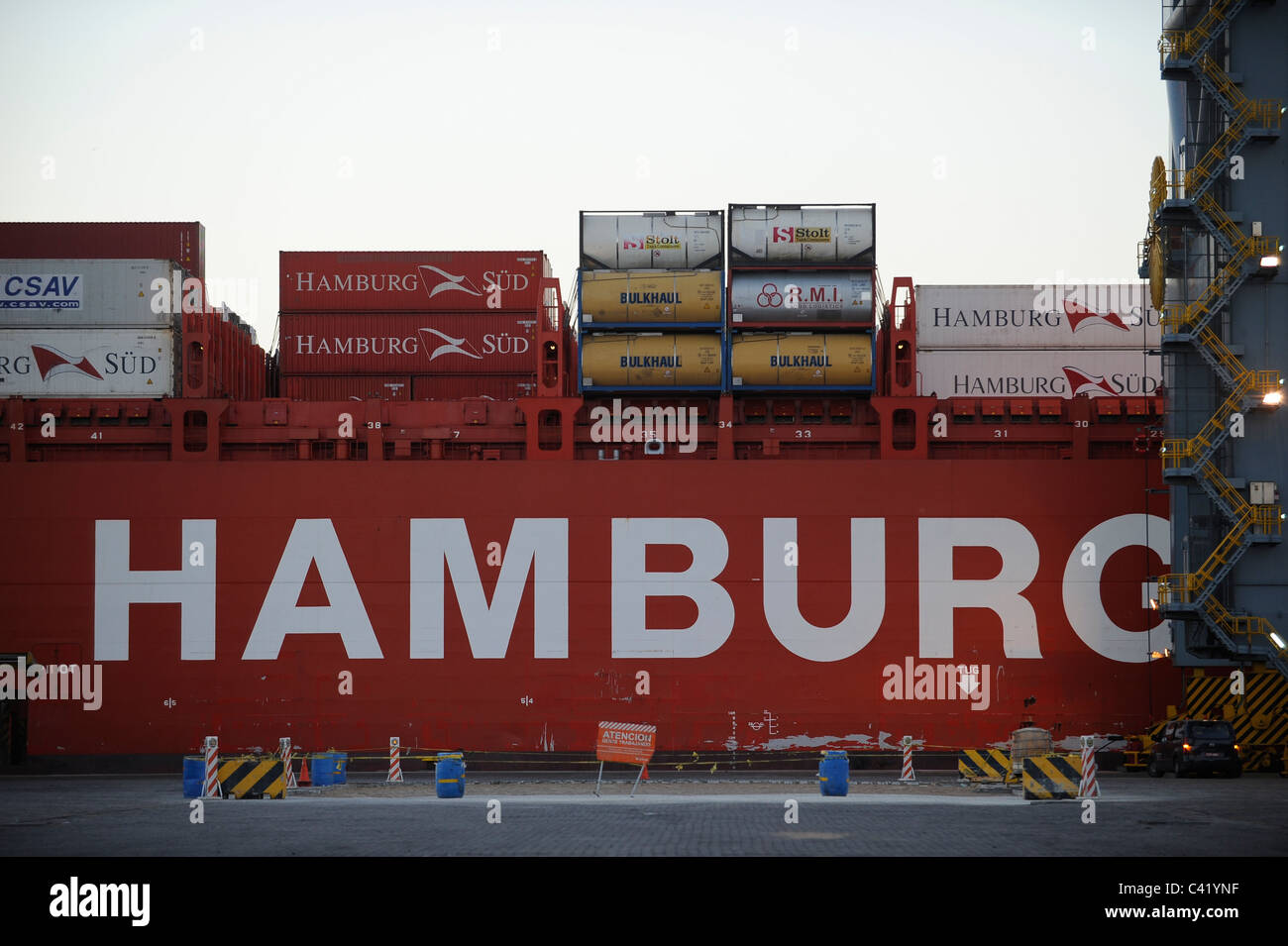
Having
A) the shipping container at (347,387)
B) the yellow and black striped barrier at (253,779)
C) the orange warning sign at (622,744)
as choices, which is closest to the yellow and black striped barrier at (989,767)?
the orange warning sign at (622,744)

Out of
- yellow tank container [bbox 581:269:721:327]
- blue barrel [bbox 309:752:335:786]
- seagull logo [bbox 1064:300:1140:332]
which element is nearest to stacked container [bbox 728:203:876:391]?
yellow tank container [bbox 581:269:721:327]

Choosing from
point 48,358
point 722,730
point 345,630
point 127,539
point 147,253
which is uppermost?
point 147,253

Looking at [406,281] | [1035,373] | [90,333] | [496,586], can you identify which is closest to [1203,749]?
[1035,373]

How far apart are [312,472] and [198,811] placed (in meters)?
15.6

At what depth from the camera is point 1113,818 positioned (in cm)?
1969

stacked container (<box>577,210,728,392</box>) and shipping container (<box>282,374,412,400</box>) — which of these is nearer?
stacked container (<box>577,210,728,392</box>)

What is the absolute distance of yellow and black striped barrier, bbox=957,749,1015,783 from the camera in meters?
26.9

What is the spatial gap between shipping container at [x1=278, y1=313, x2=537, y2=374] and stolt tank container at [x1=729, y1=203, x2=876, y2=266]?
19.1 feet

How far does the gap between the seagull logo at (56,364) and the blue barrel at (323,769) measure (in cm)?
1326

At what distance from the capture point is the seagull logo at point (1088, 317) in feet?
122

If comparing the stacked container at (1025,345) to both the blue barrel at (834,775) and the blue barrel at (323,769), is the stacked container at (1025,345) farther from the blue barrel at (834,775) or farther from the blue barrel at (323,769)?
the blue barrel at (323,769)

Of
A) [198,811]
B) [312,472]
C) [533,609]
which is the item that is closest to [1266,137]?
[533,609]

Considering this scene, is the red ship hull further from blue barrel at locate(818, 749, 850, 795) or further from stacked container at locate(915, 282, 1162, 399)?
blue barrel at locate(818, 749, 850, 795)

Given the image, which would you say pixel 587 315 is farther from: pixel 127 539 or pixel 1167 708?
pixel 1167 708
